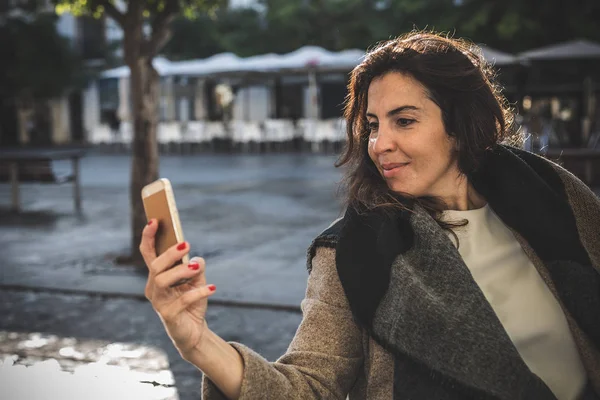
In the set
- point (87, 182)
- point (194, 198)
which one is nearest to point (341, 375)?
point (194, 198)

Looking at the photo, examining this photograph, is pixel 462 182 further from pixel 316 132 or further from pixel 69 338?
pixel 316 132

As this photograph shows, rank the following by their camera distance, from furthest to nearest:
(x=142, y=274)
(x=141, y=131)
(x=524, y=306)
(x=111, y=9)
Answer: (x=111, y=9) < (x=141, y=131) < (x=142, y=274) < (x=524, y=306)

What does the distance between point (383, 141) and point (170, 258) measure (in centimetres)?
74

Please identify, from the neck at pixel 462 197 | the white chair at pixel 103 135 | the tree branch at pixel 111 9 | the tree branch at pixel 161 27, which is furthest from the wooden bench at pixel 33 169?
the white chair at pixel 103 135

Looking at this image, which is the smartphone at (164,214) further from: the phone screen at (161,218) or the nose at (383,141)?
the nose at (383,141)

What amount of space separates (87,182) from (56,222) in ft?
19.0

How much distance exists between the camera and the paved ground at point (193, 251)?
5.31m

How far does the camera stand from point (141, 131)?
749 centimetres

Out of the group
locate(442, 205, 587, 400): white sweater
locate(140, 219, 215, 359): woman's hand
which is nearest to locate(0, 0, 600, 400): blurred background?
locate(442, 205, 587, 400): white sweater

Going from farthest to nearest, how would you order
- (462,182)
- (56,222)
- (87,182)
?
(87,182)
(56,222)
(462,182)

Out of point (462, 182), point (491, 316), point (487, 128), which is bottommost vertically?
point (491, 316)

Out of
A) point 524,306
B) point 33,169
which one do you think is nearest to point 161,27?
point 33,169

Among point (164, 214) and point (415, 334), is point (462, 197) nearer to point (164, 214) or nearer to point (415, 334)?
point (415, 334)

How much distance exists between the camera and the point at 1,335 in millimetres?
5160
